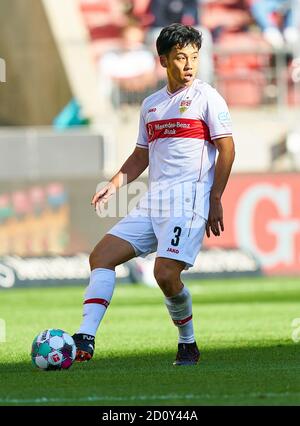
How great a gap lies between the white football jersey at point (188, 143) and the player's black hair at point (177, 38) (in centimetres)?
33

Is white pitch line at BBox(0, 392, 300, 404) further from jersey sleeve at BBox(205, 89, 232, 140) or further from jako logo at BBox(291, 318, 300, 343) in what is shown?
jako logo at BBox(291, 318, 300, 343)

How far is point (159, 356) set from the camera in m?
9.87

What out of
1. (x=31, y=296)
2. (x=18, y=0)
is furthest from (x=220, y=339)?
(x=18, y=0)

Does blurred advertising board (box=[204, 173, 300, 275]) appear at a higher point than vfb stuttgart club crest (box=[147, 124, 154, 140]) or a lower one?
lower

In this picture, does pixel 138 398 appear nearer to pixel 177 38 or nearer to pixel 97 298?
pixel 97 298

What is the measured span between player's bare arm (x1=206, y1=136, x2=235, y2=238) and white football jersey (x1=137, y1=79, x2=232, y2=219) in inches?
3.2

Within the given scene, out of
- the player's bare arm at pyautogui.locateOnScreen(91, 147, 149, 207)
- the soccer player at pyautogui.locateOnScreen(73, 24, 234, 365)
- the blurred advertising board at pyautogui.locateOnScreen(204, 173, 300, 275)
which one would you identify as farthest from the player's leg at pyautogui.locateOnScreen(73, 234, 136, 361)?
the blurred advertising board at pyautogui.locateOnScreen(204, 173, 300, 275)

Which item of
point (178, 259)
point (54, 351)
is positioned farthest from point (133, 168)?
point (54, 351)

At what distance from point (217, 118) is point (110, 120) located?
61.1 ft

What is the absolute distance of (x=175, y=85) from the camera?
360 inches

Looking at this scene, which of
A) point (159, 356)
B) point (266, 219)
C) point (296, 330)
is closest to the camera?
point (159, 356)

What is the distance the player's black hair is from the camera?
8.93 metres

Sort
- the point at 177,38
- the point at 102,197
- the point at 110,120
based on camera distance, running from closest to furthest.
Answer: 1. the point at 177,38
2. the point at 102,197
3. the point at 110,120
